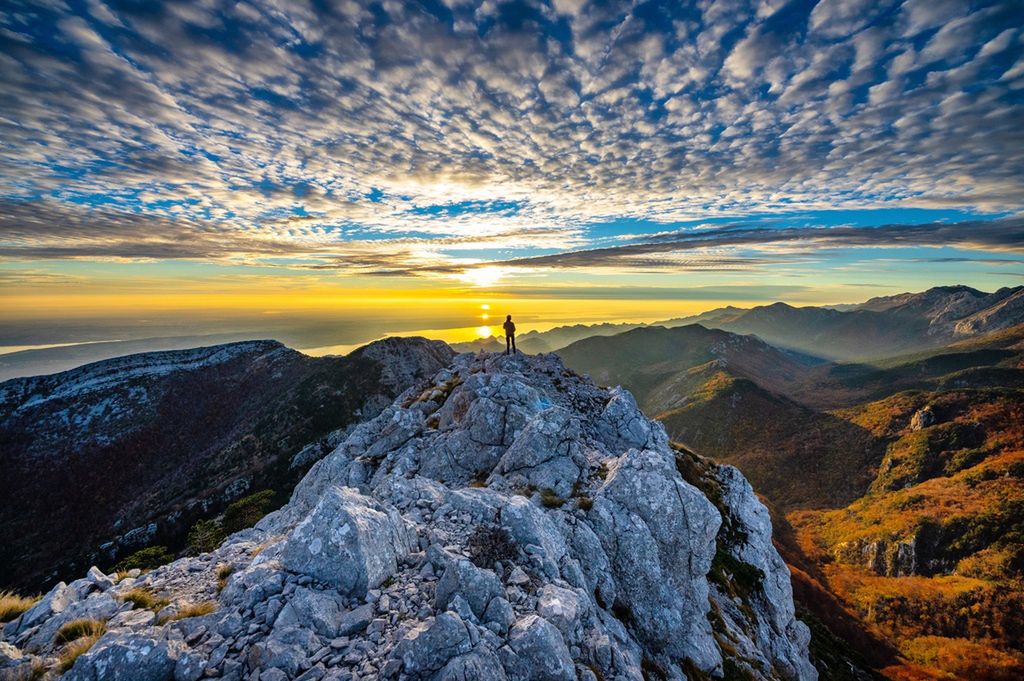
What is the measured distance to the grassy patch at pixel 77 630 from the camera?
9.75 metres

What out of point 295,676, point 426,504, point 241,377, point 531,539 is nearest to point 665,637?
point 531,539

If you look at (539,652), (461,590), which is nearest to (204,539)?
(461,590)

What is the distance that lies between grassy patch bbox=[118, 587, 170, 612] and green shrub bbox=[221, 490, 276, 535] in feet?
145

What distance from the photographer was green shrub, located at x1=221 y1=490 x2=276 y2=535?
50531 mm

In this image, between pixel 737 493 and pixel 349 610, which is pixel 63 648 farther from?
pixel 737 493

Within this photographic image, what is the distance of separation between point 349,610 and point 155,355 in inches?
7212

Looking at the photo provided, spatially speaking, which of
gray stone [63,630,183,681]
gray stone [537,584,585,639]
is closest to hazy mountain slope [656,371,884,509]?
gray stone [537,584,585,639]

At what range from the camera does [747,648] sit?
887 inches

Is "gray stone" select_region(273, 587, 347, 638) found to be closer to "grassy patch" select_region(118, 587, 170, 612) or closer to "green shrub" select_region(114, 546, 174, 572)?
"grassy patch" select_region(118, 587, 170, 612)

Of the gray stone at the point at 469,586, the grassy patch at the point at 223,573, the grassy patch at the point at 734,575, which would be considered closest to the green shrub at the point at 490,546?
the gray stone at the point at 469,586

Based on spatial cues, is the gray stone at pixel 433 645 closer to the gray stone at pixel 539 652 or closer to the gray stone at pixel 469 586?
the gray stone at pixel 469 586

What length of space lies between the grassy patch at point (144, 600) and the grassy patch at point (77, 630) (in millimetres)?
1194

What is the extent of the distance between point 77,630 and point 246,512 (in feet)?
179

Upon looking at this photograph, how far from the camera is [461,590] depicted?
37.1 feet
